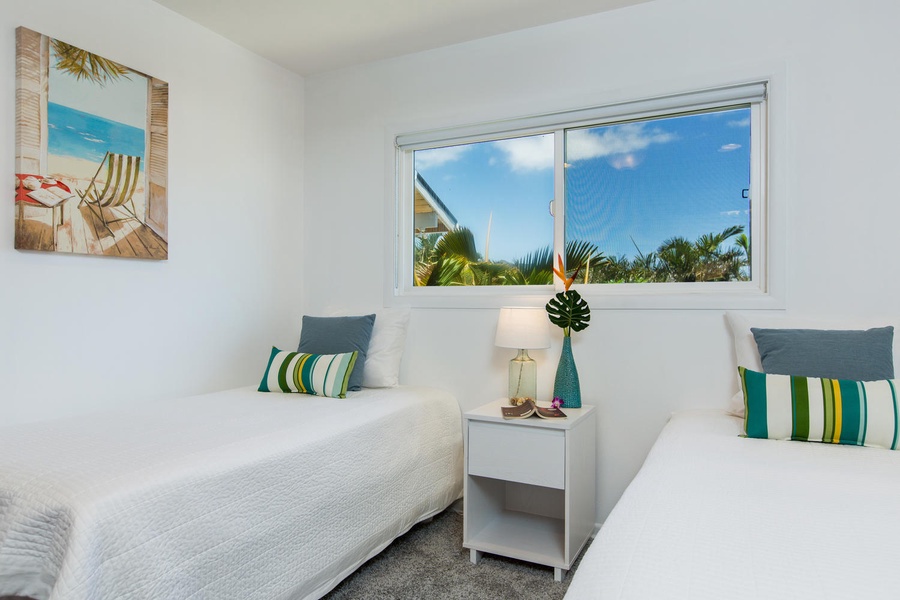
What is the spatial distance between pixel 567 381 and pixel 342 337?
1108mm

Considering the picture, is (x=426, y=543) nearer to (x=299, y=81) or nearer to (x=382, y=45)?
(x=382, y=45)

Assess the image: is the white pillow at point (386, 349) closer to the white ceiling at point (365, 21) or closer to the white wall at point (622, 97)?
the white wall at point (622, 97)

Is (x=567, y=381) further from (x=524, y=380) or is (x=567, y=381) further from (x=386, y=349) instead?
(x=386, y=349)

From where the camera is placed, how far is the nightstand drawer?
7.48 feet

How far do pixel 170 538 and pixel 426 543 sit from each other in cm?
133

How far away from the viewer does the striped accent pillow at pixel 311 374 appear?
261cm

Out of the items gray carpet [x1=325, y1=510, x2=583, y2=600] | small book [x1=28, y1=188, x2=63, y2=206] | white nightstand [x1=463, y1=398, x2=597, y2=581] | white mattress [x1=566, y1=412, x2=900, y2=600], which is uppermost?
small book [x1=28, y1=188, x2=63, y2=206]

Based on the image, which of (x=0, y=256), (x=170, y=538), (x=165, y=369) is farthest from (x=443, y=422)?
(x=0, y=256)

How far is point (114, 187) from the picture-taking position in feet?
8.00

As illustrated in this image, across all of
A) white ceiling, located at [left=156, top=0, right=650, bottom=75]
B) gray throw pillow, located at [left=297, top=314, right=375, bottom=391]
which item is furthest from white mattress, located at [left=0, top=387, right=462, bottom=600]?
white ceiling, located at [left=156, top=0, right=650, bottom=75]

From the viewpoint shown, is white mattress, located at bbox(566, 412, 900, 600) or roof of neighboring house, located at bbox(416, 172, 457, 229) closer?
white mattress, located at bbox(566, 412, 900, 600)

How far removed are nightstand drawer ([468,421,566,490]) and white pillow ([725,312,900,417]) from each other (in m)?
0.74

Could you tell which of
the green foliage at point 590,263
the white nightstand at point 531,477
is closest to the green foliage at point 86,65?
the green foliage at point 590,263

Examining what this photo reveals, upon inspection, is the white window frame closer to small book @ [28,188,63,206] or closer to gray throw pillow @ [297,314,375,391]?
gray throw pillow @ [297,314,375,391]
